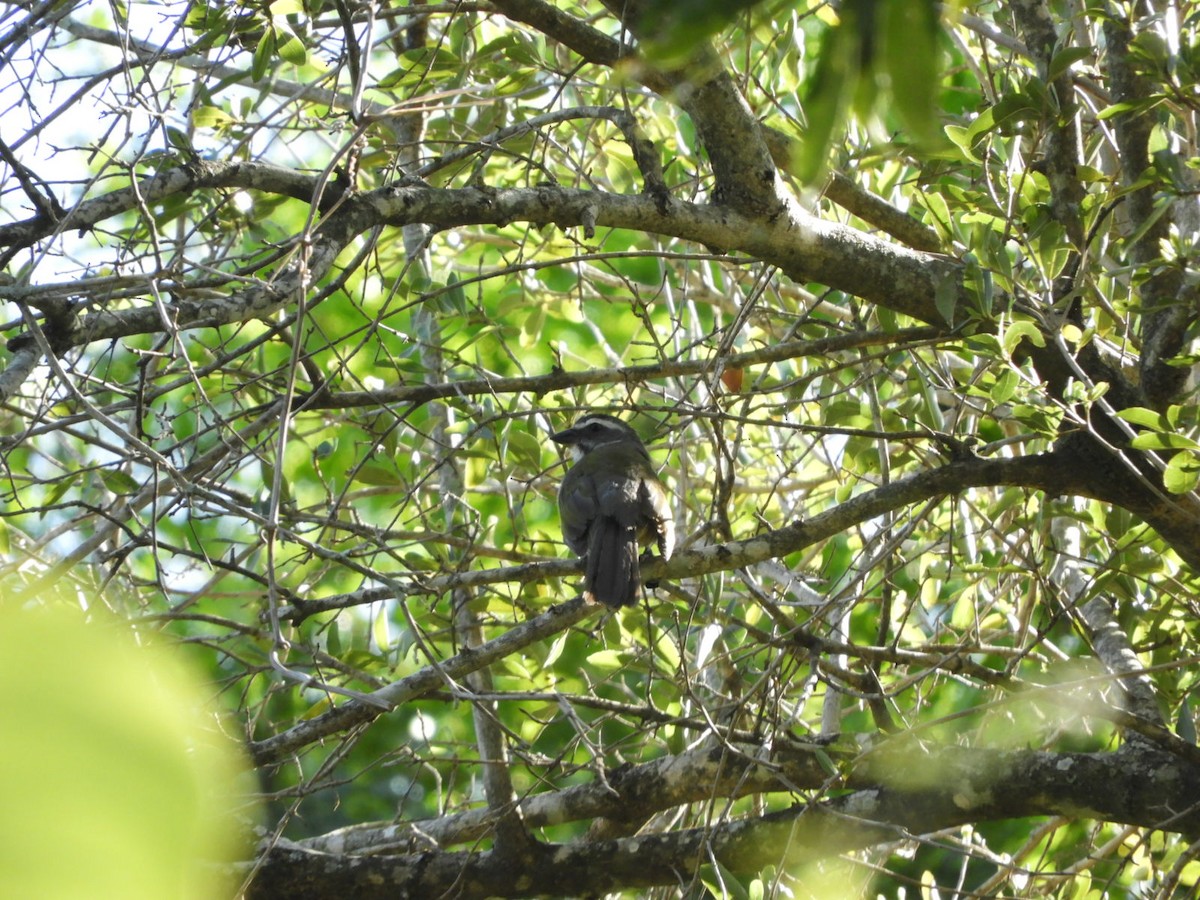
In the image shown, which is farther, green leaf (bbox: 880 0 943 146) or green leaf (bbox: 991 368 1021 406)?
green leaf (bbox: 991 368 1021 406)

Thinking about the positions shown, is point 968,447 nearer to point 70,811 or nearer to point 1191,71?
point 1191,71

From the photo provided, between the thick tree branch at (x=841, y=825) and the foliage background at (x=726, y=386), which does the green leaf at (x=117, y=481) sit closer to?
the foliage background at (x=726, y=386)

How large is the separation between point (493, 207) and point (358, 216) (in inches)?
14.3

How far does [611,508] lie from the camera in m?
4.78

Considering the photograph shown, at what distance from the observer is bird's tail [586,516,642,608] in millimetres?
4043

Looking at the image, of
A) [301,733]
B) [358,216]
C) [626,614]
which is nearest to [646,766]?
[626,614]

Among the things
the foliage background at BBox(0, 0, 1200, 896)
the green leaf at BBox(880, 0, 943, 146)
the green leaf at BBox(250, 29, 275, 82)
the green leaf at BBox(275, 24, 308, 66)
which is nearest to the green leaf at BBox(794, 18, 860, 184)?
the green leaf at BBox(880, 0, 943, 146)

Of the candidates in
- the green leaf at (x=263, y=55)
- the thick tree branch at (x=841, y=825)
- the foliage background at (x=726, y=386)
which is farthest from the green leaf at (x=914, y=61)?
the green leaf at (x=263, y=55)

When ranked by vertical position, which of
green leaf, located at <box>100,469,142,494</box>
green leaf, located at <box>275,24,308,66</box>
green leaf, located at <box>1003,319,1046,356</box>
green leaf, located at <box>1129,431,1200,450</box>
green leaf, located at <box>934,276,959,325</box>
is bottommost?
green leaf, located at <box>1129,431,1200,450</box>

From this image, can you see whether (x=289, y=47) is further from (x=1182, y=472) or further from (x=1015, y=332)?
(x=1182, y=472)

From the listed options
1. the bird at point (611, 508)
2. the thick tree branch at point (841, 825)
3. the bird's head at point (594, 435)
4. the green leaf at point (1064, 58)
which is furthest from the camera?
the bird's head at point (594, 435)

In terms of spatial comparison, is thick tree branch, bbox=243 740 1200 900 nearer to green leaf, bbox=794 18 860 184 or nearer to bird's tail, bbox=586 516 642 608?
bird's tail, bbox=586 516 642 608

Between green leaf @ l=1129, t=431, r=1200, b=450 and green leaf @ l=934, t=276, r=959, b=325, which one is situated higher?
green leaf @ l=934, t=276, r=959, b=325

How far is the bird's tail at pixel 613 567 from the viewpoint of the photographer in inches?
159
